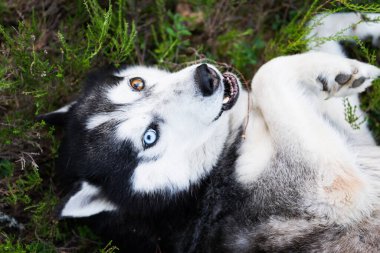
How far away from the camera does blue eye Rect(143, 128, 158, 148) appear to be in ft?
10.8

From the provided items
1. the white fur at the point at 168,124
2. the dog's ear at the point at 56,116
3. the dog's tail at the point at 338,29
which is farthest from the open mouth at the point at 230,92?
the dog's ear at the point at 56,116

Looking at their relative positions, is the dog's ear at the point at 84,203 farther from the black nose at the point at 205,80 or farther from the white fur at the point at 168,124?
the black nose at the point at 205,80

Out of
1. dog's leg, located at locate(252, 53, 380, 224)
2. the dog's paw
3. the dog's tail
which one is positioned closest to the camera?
dog's leg, located at locate(252, 53, 380, 224)

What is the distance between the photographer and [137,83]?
3.62m

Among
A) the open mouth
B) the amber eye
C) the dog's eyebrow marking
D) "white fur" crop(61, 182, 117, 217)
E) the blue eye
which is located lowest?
"white fur" crop(61, 182, 117, 217)

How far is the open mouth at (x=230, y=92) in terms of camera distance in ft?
11.6

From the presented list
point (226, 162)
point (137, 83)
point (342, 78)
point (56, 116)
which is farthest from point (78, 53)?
point (342, 78)

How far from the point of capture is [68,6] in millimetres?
4848

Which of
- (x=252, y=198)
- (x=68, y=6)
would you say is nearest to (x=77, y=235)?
(x=252, y=198)

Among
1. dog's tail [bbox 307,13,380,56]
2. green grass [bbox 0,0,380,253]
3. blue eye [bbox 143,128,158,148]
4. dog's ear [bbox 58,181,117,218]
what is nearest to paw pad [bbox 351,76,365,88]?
green grass [bbox 0,0,380,253]

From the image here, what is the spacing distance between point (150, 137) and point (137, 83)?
56cm

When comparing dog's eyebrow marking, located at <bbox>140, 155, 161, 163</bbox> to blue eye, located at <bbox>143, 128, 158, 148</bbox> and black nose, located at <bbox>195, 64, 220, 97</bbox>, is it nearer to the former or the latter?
blue eye, located at <bbox>143, 128, 158, 148</bbox>

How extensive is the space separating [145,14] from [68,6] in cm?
86

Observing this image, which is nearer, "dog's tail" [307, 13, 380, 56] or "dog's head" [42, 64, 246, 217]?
"dog's head" [42, 64, 246, 217]
